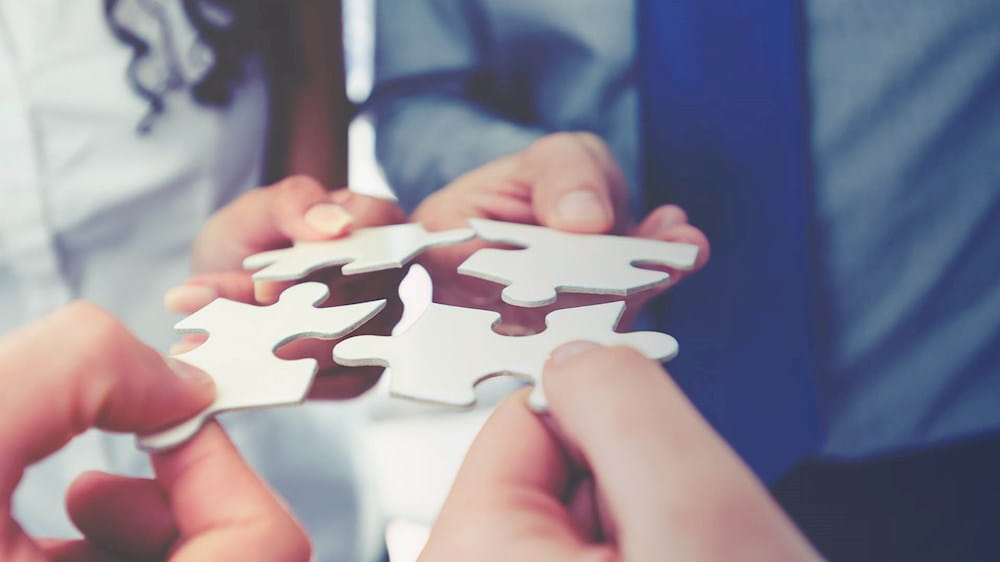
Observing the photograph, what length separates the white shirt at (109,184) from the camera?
42.4 inches

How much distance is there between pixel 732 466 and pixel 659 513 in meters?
0.05

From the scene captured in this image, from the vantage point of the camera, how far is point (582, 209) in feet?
2.90

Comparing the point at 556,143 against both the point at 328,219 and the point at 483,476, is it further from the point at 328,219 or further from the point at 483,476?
→ the point at 483,476

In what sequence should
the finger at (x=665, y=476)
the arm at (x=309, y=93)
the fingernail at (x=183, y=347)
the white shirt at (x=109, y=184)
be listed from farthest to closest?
the arm at (x=309, y=93), the white shirt at (x=109, y=184), the fingernail at (x=183, y=347), the finger at (x=665, y=476)

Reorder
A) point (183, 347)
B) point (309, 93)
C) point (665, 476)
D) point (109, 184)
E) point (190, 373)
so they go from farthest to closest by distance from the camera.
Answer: point (309, 93), point (109, 184), point (183, 347), point (190, 373), point (665, 476)

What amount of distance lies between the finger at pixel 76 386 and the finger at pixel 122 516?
0.05 m

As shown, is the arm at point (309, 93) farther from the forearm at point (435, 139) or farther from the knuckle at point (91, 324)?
the knuckle at point (91, 324)

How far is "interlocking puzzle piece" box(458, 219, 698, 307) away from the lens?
768 millimetres

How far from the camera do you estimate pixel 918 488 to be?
2.93 feet

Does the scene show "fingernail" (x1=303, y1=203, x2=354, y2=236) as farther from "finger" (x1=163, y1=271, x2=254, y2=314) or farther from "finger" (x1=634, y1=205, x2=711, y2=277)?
"finger" (x1=634, y1=205, x2=711, y2=277)

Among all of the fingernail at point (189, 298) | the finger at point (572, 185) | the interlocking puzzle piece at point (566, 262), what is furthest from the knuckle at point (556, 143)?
the fingernail at point (189, 298)

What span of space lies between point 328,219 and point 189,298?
204 millimetres

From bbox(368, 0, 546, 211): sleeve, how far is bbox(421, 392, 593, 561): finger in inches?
26.1

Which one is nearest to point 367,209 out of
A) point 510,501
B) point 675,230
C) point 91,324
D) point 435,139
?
point 435,139
